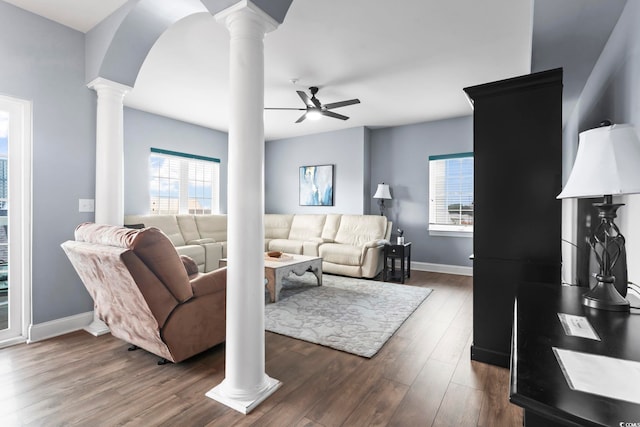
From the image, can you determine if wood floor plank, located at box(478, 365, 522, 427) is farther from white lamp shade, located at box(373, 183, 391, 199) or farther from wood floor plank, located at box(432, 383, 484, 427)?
white lamp shade, located at box(373, 183, 391, 199)

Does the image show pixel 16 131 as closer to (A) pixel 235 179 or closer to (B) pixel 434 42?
(A) pixel 235 179

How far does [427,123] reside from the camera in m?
5.79

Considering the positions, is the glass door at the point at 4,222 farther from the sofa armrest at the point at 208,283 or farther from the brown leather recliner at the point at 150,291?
the sofa armrest at the point at 208,283

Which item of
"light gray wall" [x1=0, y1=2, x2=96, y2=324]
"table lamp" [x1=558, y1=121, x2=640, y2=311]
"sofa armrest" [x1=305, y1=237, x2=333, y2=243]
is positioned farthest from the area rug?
"light gray wall" [x1=0, y1=2, x2=96, y2=324]

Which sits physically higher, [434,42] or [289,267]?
[434,42]

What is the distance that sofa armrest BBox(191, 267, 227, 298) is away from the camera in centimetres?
225

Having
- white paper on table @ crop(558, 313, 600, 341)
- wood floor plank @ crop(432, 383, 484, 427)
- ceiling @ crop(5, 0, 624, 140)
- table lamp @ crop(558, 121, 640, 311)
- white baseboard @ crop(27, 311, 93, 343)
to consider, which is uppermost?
ceiling @ crop(5, 0, 624, 140)

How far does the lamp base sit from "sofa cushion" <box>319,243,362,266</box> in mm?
3671

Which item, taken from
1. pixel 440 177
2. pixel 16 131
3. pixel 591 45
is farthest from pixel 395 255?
pixel 16 131

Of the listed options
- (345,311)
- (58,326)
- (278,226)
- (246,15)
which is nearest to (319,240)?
(278,226)

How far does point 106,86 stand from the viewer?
2877mm

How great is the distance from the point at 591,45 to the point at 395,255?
3.44m

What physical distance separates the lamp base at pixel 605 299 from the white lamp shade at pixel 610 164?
43 cm

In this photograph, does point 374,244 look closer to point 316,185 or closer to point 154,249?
point 316,185
